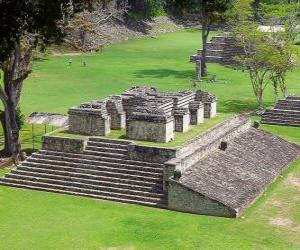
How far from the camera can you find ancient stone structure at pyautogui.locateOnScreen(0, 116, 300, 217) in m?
20.8

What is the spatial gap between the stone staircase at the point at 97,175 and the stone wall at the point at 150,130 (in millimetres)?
638

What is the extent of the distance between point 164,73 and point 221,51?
28.9ft

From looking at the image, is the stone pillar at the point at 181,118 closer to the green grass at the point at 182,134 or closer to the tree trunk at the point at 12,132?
the green grass at the point at 182,134

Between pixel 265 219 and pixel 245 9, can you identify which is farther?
pixel 245 9

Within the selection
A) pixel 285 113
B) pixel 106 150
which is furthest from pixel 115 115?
pixel 285 113

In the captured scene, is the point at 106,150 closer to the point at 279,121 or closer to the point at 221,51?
the point at 279,121

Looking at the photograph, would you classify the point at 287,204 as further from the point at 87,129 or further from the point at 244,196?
the point at 87,129

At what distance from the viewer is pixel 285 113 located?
116ft

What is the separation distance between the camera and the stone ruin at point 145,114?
2338cm

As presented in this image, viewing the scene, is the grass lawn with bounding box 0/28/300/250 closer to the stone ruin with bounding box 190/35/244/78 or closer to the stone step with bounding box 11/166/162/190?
the stone step with bounding box 11/166/162/190

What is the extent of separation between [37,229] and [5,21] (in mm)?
6310

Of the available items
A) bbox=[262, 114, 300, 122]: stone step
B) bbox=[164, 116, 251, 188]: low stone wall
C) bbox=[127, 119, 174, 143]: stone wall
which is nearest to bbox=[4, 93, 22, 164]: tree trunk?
bbox=[127, 119, 174, 143]: stone wall

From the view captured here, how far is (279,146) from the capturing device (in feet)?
93.4

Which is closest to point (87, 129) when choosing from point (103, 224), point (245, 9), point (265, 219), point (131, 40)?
point (103, 224)
